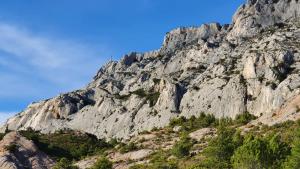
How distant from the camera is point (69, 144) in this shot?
6693 inches

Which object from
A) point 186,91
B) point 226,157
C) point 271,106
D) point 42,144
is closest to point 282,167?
point 226,157

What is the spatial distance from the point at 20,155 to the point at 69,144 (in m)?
38.7

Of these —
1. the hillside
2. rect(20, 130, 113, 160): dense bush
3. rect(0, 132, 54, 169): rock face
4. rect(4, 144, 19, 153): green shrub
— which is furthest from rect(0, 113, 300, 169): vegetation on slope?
rect(4, 144, 19, 153): green shrub

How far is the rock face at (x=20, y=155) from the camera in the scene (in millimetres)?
123206

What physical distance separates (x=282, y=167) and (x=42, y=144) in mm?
94615

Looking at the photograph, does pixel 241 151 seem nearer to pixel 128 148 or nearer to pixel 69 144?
pixel 128 148

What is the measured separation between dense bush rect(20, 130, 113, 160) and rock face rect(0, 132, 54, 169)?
277 inches

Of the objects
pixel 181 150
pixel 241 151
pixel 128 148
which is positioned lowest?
pixel 241 151

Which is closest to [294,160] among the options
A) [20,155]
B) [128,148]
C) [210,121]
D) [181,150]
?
[181,150]

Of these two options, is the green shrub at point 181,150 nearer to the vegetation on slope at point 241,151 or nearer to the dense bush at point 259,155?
the vegetation on slope at point 241,151

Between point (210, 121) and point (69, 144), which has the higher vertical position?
point (210, 121)

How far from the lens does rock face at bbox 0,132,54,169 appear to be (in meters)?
123

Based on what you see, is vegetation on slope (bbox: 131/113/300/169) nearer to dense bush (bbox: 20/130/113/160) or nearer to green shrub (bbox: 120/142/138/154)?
green shrub (bbox: 120/142/138/154)

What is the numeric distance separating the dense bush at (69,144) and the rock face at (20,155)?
23.0 feet
